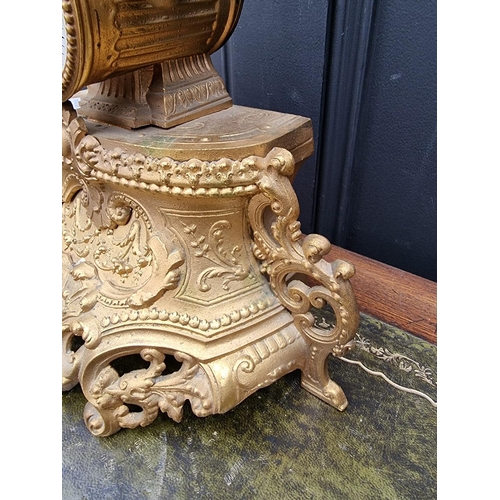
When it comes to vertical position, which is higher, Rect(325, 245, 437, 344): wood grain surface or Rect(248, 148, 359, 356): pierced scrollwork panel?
Rect(248, 148, 359, 356): pierced scrollwork panel

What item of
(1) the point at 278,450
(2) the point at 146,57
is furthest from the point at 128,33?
(1) the point at 278,450

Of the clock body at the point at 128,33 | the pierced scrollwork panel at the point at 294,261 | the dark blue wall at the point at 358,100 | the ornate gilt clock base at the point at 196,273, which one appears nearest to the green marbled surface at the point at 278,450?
the ornate gilt clock base at the point at 196,273

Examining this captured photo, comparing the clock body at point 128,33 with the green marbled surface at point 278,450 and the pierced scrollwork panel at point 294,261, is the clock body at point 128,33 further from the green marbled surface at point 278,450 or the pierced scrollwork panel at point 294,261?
the green marbled surface at point 278,450

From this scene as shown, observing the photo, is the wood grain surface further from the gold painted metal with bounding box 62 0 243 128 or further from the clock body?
the clock body

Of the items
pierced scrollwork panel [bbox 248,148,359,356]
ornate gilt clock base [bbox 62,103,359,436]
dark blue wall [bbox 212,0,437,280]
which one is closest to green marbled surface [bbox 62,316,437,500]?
ornate gilt clock base [bbox 62,103,359,436]

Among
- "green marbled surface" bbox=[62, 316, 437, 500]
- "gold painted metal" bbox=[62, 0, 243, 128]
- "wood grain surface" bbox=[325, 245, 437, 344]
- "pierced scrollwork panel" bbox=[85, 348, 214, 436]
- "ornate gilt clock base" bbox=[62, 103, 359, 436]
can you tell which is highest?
"gold painted metal" bbox=[62, 0, 243, 128]

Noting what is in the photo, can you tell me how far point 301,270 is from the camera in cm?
79

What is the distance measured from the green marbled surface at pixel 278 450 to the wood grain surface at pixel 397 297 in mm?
139

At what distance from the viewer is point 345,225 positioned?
1337 millimetres

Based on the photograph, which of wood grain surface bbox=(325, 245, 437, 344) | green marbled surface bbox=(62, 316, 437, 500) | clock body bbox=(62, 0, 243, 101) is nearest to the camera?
clock body bbox=(62, 0, 243, 101)

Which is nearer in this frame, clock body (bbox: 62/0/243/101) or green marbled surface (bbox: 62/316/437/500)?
clock body (bbox: 62/0/243/101)

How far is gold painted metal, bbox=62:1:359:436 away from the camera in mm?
728

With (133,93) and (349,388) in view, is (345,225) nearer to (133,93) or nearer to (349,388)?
(349,388)

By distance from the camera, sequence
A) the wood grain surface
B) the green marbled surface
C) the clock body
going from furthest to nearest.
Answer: the wood grain surface → the green marbled surface → the clock body
